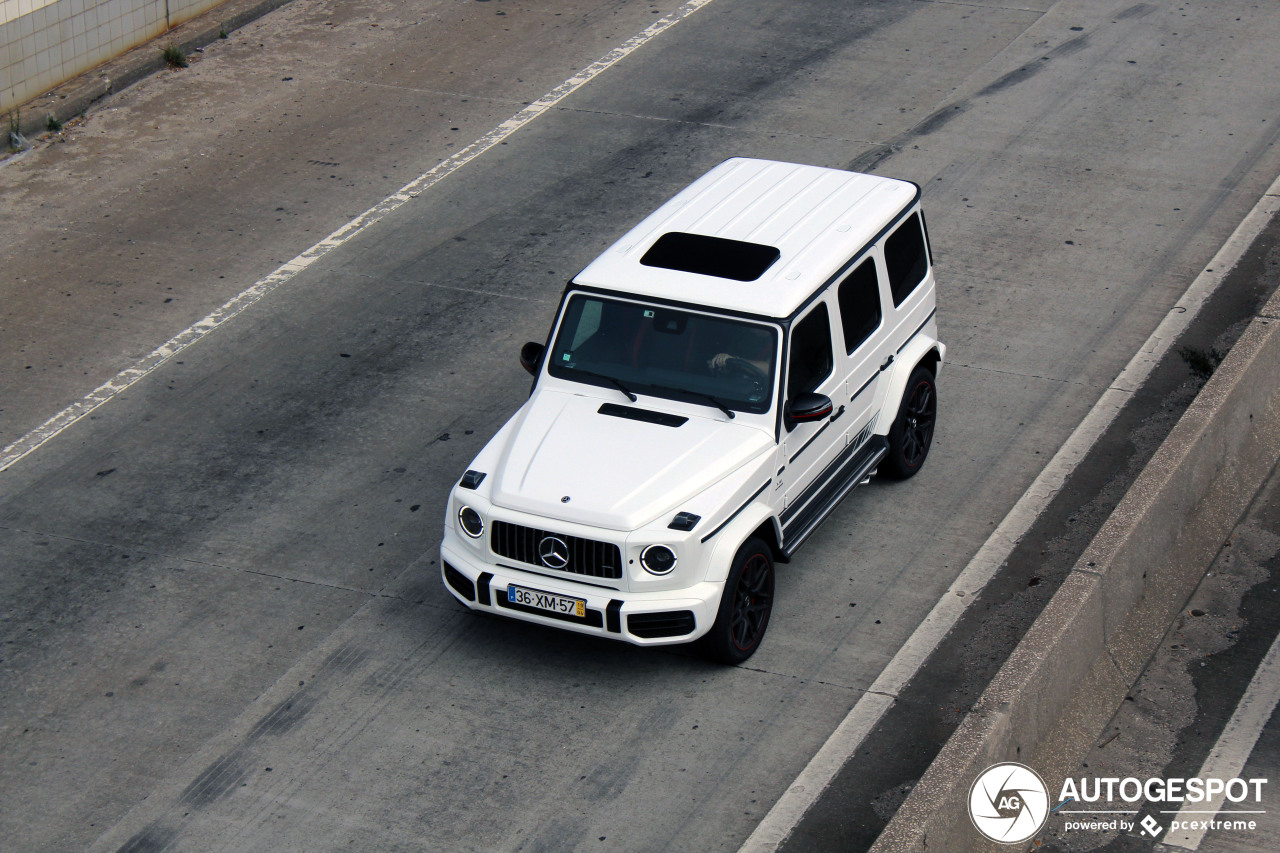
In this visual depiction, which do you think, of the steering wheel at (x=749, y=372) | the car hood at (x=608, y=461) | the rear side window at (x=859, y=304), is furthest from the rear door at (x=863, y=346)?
the car hood at (x=608, y=461)

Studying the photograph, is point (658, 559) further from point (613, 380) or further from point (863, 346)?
point (863, 346)

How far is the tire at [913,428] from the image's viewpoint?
32.2ft

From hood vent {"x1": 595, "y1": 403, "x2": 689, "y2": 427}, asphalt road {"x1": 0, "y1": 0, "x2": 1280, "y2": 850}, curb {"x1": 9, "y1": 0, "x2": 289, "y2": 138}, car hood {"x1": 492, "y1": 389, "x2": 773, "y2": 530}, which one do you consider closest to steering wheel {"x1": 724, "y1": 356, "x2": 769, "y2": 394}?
car hood {"x1": 492, "y1": 389, "x2": 773, "y2": 530}

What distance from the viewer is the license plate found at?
8.02 metres

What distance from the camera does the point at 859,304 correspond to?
9.32 m

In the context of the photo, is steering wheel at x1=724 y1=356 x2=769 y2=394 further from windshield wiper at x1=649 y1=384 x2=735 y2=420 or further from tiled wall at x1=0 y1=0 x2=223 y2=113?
tiled wall at x1=0 y1=0 x2=223 y2=113

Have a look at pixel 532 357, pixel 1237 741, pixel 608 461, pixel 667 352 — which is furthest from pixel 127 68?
pixel 1237 741

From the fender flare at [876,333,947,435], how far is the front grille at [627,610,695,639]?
7.51 feet

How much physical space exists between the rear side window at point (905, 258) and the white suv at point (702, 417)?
0.06 feet

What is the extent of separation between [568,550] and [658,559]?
0.46 m

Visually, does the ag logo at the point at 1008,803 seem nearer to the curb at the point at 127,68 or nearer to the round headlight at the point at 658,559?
the round headlight at the point at 658,559

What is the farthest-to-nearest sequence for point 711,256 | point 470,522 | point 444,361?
point 444,361
point 711,256
point 470,522

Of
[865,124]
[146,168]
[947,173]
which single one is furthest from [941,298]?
[146,168]

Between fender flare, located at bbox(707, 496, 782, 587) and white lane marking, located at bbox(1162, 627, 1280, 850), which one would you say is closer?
white lane marking, located at bbox(1162, 627, 1280, 850)
